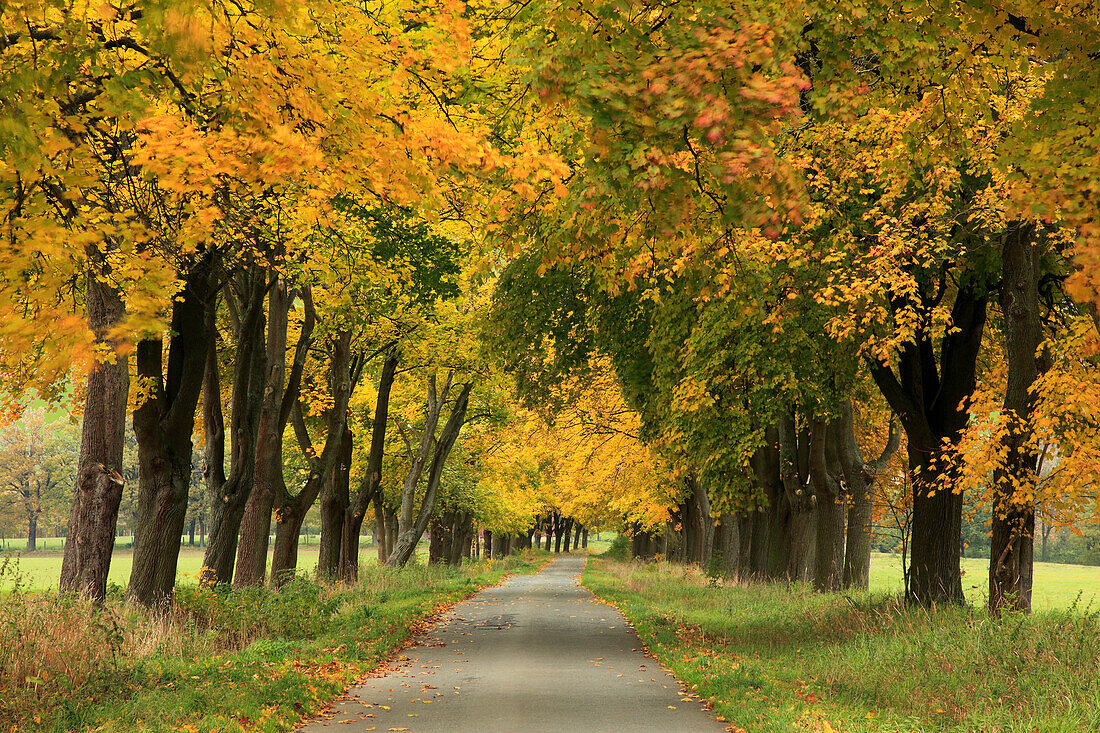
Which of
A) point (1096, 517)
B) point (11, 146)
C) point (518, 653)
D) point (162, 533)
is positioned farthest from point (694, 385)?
point (11, 146)

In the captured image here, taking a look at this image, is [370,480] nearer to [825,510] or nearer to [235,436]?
[235,436]

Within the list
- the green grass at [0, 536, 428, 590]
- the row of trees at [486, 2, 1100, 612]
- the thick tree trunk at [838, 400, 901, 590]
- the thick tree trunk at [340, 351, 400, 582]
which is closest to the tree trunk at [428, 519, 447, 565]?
the green grass at [0, 536, 428, 590]

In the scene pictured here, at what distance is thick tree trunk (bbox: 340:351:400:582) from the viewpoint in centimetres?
2626

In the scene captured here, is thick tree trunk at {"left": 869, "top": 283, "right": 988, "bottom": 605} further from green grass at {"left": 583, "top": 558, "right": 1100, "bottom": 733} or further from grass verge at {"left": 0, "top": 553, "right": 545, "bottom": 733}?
grass verge at {"left": 0, "top": 553, "right": 545, "bottom": 733}

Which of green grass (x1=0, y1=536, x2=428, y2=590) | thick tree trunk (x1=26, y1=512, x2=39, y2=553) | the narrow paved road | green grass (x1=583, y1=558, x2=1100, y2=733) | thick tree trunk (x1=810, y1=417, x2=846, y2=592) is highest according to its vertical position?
thick tree trunk (x1=810, y1=417, x2=846, y2=592)

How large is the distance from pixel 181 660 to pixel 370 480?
1718cm

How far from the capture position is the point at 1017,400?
12.1 meters

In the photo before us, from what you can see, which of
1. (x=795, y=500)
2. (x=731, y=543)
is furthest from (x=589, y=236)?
(x=731, y=543)

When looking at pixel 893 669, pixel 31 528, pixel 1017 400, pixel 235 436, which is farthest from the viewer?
pixel 31 528

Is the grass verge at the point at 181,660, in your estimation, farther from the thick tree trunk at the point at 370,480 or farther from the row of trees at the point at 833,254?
the thick tree trunk at the point at 370,480

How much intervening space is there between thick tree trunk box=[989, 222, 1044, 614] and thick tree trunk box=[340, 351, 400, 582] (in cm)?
→ 1631

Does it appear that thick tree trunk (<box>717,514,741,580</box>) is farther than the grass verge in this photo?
Yes

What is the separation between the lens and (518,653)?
14828 mm

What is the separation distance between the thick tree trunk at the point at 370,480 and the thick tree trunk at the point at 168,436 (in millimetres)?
11538
